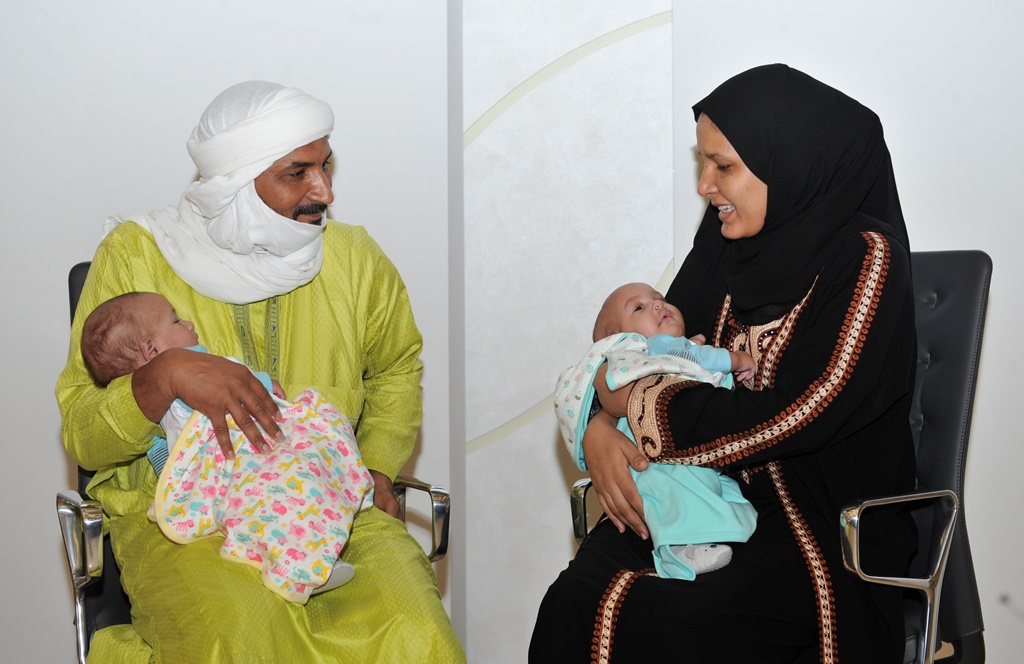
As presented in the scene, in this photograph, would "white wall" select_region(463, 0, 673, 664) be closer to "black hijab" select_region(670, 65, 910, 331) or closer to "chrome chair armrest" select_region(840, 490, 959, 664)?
"black hijab" select_region(670, 65, 910, 331)

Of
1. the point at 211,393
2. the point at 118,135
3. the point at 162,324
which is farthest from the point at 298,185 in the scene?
the point at 118,135

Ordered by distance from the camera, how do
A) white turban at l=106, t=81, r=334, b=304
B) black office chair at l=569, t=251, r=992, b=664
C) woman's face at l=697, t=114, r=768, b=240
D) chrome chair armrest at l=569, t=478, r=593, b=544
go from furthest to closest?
chrome chair armrest at l=569, t=478, r=593, b=544 < white turban at l=106, t=81, r=334, b=304 < woman's face at l=697, t=114, r=768, b=240 < black office chair at l=569, t=251, r=992, b=664

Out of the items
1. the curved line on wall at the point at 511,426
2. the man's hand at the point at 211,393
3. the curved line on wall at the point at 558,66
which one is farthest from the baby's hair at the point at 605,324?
the curved line on wall at the point at 558,66

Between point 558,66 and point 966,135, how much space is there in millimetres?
1132

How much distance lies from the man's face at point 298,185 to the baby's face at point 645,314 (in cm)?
72

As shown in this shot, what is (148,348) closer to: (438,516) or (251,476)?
(251,476)

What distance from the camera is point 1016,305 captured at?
9.98ft

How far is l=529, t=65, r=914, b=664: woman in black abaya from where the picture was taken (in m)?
2.19

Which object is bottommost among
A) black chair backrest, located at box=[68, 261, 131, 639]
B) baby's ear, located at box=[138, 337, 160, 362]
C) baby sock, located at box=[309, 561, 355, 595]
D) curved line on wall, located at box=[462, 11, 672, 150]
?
black chair backrest, located at box=[68, 261, 131, 639]

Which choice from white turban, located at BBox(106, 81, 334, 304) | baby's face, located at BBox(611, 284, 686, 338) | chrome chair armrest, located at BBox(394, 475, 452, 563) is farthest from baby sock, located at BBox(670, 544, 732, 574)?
white turban, located at BBox(106, 81, 334, 304)

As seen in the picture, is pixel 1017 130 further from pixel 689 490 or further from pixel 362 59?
pixel 362 59

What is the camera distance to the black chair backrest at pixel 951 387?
Answer: 2426 millimetres

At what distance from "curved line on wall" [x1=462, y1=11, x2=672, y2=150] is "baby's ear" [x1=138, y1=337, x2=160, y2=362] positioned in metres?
1.27

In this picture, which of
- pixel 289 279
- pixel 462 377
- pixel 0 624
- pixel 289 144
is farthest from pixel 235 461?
pixel 0 624
